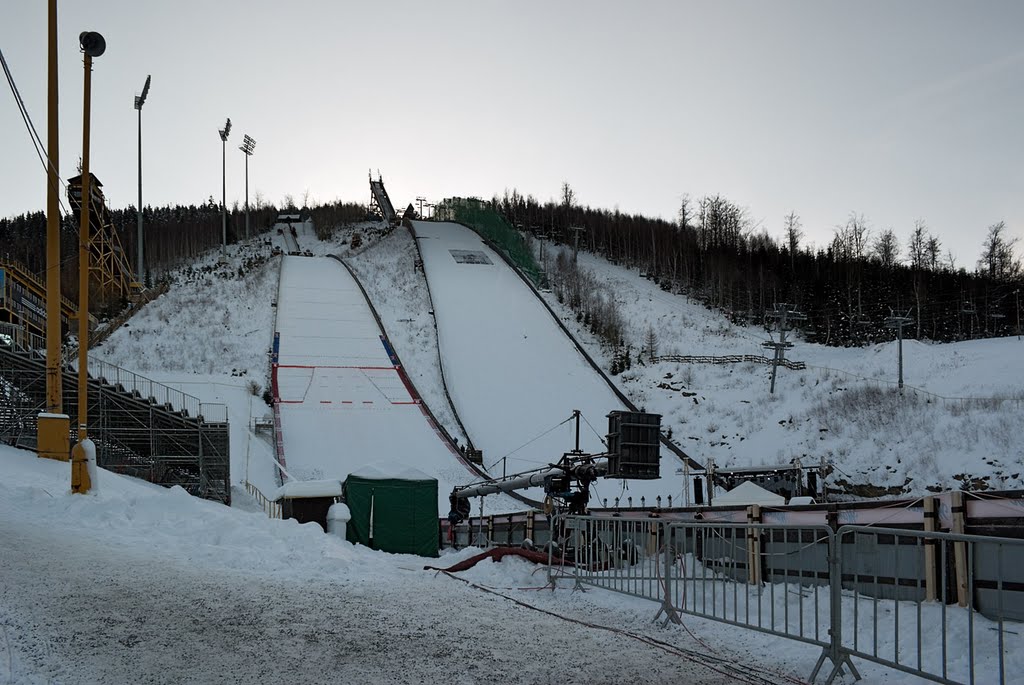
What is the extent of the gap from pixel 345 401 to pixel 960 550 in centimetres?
2565

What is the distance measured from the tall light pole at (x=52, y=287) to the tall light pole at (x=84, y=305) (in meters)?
0.67

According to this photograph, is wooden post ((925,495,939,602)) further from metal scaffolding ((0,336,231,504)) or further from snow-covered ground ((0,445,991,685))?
metal scaffolding ((0,336,231,504))

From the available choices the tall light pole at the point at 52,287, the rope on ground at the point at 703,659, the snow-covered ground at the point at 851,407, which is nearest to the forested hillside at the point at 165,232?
the snow-covered ground at the point at 851,407

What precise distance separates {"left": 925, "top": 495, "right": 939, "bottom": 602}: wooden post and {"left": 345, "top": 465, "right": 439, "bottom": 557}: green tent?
1253 centimetres

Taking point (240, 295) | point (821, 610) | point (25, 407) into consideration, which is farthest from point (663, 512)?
point (240, 295)

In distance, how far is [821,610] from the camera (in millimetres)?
8297

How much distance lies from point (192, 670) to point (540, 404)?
28611 mm

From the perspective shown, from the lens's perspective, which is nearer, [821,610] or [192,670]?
[192,670]

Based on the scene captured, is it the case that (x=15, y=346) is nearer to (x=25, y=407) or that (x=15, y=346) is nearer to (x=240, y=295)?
(x=25, y=407)

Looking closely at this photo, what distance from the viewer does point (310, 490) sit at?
778 inches

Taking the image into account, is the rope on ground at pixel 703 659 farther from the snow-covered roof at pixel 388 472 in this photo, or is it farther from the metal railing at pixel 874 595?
the snow-covered roof at pixel 388 472

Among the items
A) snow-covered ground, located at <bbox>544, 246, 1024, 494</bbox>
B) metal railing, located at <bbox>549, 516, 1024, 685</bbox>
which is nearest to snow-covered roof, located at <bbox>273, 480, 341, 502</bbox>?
metal railing, located at <bbox>549, 516, 1024, 685</bbox>

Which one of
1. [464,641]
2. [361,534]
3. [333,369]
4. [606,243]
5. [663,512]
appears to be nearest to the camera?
[464,641]

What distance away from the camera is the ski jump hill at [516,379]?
30047 mm
